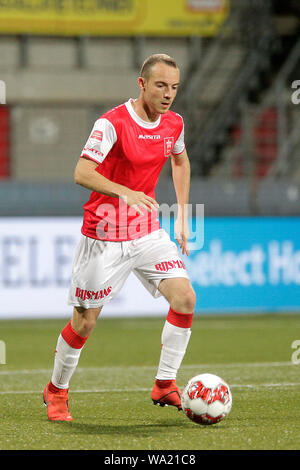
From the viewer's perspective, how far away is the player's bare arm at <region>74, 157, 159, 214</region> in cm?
484

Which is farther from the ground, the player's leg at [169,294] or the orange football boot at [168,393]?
the player's leg at [169,294]

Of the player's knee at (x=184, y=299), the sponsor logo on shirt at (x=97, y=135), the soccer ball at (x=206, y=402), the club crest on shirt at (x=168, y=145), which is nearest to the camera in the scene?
the soccer ball at (x=206, y=402)

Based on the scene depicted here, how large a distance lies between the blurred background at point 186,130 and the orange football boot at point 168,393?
6.72m

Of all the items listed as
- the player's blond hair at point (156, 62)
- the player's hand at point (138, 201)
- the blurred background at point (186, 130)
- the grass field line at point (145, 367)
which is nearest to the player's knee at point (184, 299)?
the player's hand at point (138, 201)

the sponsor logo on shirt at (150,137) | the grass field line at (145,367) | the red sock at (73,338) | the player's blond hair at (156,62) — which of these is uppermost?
the player's blond hair at (156,62)

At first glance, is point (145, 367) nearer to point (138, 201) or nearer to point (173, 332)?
point (173, 332)

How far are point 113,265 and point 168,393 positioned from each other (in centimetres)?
85

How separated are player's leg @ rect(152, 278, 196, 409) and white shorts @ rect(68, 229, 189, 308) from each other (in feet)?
Result: 0.27

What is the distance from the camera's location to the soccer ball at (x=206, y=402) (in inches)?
197

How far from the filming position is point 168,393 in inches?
217

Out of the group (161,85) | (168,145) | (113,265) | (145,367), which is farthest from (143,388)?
(161,85)

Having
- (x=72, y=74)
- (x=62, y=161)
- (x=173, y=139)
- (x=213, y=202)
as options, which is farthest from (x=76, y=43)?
(x=173, y=139)

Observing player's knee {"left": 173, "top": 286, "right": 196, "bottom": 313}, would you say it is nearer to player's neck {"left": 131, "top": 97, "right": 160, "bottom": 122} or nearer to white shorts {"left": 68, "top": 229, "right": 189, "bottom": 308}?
white shorts {"left": 68, "top": 229, "right": 189, "bottom": 308}

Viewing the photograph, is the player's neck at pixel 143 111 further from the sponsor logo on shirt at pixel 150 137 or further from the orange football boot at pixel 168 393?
the orange football boot at pixel 168 393
